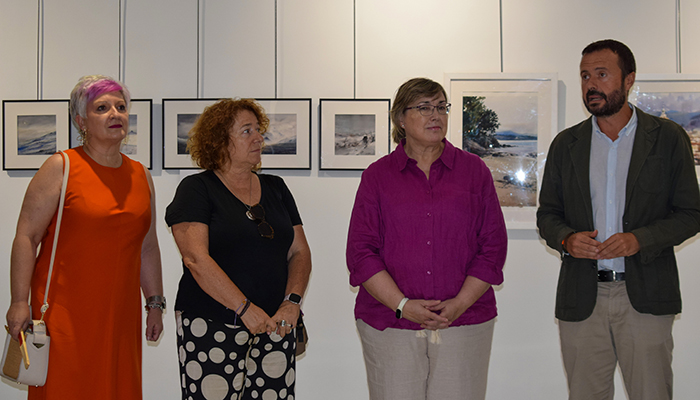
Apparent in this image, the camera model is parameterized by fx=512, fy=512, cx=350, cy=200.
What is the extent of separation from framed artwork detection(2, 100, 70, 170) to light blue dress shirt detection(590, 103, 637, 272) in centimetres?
310

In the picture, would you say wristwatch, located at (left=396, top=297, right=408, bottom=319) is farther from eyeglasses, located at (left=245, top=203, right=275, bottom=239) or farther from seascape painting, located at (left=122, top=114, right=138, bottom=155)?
seascape painting, located at (left=122, top=114, right=138, bottom=155)

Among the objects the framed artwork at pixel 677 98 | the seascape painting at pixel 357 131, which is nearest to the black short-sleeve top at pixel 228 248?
the seascape painting at pixel 357 131

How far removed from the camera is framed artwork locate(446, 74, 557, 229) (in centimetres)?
314

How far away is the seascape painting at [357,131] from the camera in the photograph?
3.19 m

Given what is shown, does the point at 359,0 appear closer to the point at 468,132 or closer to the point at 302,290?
the point at 468,132

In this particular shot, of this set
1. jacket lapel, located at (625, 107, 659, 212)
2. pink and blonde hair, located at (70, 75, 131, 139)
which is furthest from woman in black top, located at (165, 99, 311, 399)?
jacket lapel, located at (625, 107, 659, 212)

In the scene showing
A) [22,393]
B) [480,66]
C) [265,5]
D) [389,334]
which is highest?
[265,5]

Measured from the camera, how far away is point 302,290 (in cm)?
223

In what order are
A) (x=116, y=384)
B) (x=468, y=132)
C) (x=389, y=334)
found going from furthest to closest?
(x=468, y=132) → (x=116, y=384) → (x=389, y=334)

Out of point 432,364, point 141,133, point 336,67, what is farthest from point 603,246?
point 141,133

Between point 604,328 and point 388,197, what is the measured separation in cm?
103

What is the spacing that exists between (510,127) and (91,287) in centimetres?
244

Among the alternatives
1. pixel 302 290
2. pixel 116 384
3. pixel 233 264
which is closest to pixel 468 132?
pixel 302 290

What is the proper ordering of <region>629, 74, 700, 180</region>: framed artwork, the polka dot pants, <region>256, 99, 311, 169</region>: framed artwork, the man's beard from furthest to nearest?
<region>256, 99, 311, 169</region>: framed artwork < <region>629, 74, 700, 180</region>: framed artwork < the man's beard < the polka dot pants
